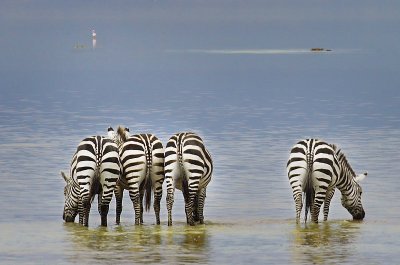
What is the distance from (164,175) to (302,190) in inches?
81.9

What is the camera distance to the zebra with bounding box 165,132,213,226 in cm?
2195

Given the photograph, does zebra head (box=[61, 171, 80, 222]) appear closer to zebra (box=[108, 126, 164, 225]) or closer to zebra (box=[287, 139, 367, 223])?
zebra (box=[108, 126, 164, 225])

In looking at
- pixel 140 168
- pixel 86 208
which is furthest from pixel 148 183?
pixel 86 208

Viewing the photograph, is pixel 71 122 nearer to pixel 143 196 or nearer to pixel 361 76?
pixel 143 196

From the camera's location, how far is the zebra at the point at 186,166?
21953 millimetres

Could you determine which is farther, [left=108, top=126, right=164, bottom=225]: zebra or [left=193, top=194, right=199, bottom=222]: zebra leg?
[left=193, top=194, right=199, bottom=222]: zebra leg

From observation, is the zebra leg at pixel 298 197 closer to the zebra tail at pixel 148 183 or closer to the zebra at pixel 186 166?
the zebra at pixel 186 166

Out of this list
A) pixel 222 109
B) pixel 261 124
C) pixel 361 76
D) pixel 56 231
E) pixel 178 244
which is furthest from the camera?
pixel 361 76

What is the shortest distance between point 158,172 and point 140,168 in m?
0.34

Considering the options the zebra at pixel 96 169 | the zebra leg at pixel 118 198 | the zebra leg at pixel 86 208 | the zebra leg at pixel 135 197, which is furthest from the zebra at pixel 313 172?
the zebra leg at pixel 86 208

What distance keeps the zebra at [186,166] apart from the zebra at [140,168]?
29 centimetres

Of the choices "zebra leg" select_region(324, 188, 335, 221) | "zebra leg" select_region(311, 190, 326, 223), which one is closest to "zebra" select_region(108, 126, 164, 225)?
"zebra leg" select_region(311, 190, 326, 223)

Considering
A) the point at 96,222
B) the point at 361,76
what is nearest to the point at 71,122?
the point at 96,222

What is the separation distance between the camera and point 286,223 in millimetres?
22922
